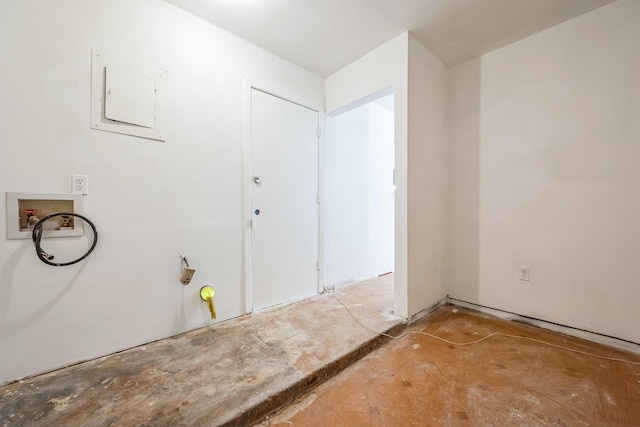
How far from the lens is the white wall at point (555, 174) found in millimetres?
1747

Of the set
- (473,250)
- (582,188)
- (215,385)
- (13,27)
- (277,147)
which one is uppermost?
(13,27)

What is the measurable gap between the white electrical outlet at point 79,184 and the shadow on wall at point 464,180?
302 centimetres

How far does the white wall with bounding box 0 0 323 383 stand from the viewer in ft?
4.38

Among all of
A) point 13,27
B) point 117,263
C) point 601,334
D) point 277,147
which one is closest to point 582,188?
point 601,334

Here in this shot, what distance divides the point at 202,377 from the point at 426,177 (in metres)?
2.28

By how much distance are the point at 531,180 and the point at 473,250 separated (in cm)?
79

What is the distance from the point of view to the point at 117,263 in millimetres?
1607

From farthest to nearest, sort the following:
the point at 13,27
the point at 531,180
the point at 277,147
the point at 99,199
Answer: the point at 277,147 < the point at 531,180 < the point at 99,199 < the point at 13,27

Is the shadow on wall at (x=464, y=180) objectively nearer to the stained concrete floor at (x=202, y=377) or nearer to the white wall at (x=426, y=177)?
the white wall at (x=426, y=177)

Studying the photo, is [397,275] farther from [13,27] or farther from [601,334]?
[13,27]

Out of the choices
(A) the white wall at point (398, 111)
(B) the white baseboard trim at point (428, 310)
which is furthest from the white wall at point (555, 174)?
Answer: (A) the white wall at point (398, 111)

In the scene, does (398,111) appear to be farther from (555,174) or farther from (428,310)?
(428,310)

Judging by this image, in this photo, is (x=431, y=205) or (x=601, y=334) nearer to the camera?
(x=601, y=334)

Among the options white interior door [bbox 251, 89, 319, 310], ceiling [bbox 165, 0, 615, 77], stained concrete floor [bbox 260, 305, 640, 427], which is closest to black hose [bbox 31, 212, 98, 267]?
white interior door [bbox 251, 89, 319, 310]
